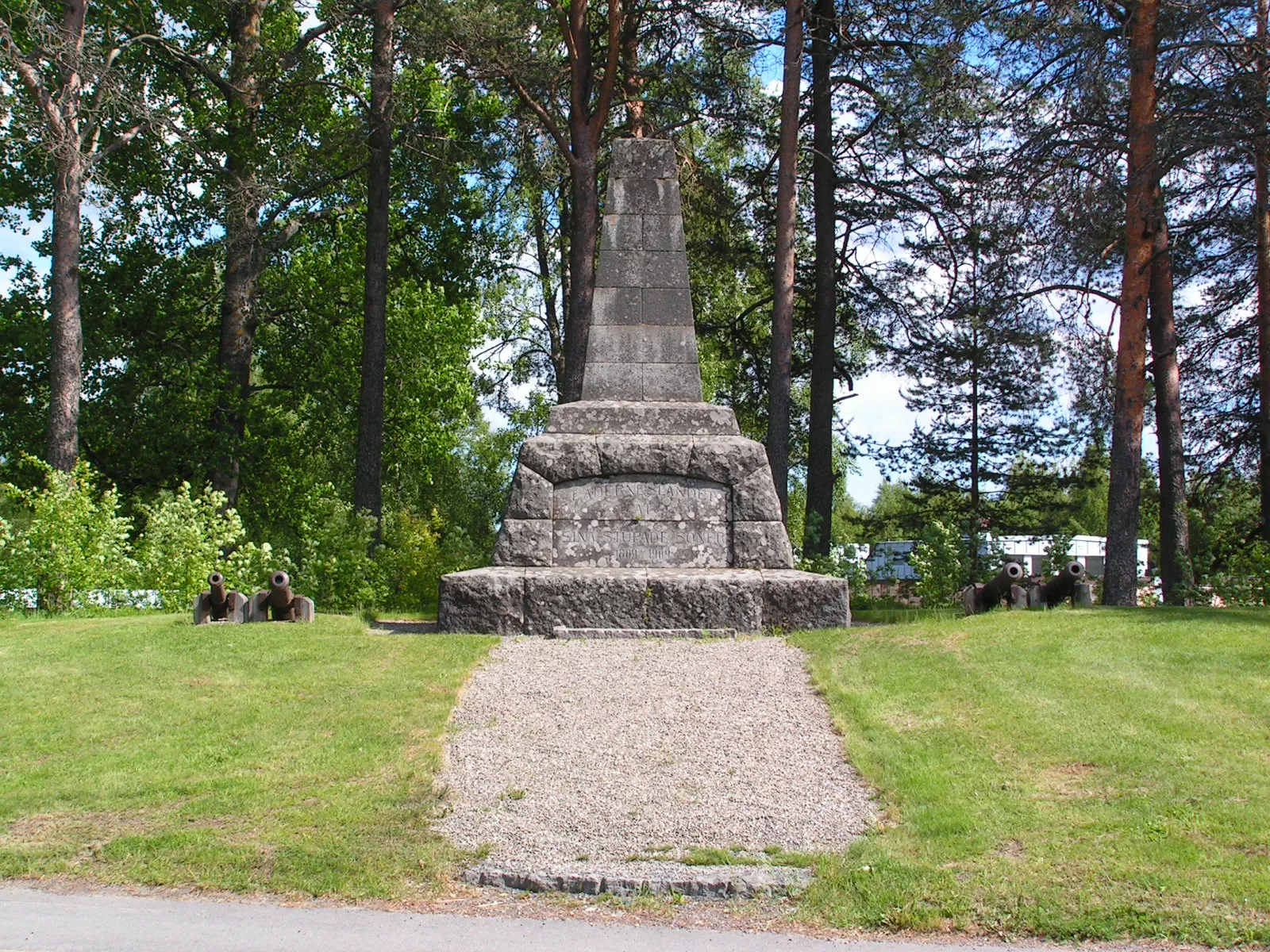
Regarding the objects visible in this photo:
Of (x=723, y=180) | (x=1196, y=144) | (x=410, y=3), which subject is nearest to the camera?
(x=1196, y=144)

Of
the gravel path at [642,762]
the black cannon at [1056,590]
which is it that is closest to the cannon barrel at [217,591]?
the gravel path at [642,762]

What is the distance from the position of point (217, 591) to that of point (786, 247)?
9.05 m

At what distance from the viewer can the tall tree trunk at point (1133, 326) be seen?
40.5ft

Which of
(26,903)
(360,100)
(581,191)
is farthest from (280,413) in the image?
(26,903)

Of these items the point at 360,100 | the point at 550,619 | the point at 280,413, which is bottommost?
the point at 550,619

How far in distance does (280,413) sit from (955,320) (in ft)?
40.0

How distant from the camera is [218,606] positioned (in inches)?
412

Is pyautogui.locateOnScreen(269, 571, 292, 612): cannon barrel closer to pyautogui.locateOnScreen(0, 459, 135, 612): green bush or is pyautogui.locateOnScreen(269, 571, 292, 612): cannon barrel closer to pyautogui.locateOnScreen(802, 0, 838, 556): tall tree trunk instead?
pyautogui.locateOnScreen(0, 459, 135, 612): green bush

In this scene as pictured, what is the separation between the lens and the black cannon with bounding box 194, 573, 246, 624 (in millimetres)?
10359

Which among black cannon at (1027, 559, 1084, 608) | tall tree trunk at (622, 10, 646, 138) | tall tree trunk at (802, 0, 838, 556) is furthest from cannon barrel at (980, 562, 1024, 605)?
tall tree trunk at (622, 10, 646, 138)

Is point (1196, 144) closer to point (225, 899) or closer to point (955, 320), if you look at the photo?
point (955, 320)

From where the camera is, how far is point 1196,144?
12.2 m

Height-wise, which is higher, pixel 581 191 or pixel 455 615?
pixel 581 191

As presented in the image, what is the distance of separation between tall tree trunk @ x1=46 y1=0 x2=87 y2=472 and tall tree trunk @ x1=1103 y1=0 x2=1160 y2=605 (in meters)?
12.3
